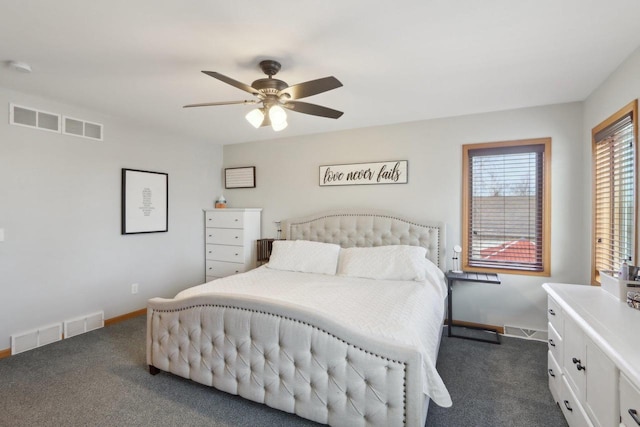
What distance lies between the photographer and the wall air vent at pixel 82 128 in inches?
123

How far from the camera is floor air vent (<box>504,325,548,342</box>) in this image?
3133 mm

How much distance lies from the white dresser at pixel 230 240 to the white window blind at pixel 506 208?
2788 millimetres

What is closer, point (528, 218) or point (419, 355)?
point (419, 355)

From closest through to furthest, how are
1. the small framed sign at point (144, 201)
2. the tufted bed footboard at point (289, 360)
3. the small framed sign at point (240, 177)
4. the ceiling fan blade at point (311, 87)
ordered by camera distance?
1. the tufted bed footboard at point (289, 360)
2. the ceiling fan blade at point (311, 87)
3. the small framed sign at point (144, 201)
4. the small framed sign at point (240, 177)

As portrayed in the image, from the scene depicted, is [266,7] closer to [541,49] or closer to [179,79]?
[179,79]

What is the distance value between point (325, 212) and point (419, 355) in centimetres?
270

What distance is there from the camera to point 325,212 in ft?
13.5

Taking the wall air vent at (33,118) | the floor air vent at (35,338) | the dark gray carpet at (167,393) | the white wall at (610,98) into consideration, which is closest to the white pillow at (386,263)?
the dark gray carpet at (167,393)

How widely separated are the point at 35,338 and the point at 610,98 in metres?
5.37

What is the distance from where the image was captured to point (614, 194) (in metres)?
2.44

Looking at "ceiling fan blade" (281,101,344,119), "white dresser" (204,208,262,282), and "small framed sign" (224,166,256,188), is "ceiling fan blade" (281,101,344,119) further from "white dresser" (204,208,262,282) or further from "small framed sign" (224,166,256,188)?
"small framed sign" (224,166,256,188)

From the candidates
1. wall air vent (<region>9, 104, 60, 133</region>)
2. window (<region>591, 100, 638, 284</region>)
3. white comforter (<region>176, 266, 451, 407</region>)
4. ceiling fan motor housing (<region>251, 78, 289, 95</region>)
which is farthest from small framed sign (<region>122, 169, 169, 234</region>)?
window (<region>591, 100, 638, 284</region>)

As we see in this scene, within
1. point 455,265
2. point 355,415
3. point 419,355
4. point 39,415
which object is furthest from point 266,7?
point 455,265

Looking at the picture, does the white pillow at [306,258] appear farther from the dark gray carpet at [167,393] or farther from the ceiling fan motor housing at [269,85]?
the ceiling fan motor housing at [269,85]
